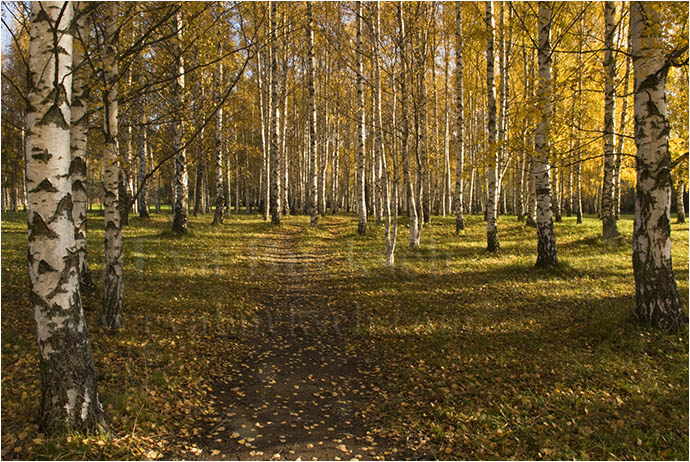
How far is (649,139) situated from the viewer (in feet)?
20.9

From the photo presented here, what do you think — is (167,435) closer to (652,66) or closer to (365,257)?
(652,66)

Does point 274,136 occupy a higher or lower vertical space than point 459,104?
lower

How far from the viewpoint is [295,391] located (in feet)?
18.6

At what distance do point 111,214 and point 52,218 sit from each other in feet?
10.0

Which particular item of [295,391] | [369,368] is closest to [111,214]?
[295,391]

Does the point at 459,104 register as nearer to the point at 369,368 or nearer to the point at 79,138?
the point at 369,368

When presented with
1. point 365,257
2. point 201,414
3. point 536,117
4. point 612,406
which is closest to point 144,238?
point 365,257

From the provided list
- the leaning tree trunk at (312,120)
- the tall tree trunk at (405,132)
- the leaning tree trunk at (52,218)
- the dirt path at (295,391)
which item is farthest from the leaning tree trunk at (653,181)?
the leaning tree trunk at (312,120)

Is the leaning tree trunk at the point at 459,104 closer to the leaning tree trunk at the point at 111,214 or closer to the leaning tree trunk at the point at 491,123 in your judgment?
the leaning tree trunk at the point at 491,123

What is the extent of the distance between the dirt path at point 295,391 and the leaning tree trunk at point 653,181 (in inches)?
188

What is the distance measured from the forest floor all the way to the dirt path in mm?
28

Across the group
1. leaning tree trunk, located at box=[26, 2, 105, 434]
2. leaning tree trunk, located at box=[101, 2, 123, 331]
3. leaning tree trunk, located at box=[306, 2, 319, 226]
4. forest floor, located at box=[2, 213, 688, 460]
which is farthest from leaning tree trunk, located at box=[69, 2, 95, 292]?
leaning tree trunk, located at box=[306, 2, 319, 226]

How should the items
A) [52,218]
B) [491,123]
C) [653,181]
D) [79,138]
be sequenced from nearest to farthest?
[52,218]
[653,181]
[79,138]
[491,123]

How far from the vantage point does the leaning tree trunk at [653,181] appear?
6.27 m
